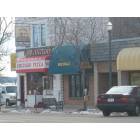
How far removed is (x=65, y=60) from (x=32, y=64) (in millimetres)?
3917

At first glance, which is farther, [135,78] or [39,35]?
[39,35]

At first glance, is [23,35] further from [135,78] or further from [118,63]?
[118,63]

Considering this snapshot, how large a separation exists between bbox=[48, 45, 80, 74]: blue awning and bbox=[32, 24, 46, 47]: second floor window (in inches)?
231

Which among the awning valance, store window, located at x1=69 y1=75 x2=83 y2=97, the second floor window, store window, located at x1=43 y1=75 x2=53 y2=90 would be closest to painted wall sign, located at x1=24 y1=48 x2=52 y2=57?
the second floor window

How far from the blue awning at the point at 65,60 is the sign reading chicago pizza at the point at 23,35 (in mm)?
8142

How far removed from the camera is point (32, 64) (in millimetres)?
43531

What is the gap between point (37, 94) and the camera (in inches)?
1731

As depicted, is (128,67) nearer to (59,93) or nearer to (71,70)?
(71,70)

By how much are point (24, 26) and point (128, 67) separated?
15.5 meters

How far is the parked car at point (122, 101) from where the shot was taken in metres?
27.7

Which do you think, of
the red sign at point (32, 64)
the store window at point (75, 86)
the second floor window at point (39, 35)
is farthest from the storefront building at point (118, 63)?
the second floor window at point (39, 35)

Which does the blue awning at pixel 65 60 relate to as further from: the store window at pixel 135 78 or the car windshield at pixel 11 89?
the car windshield at pixel 11 89

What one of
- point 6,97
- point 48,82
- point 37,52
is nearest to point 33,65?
point 37,52

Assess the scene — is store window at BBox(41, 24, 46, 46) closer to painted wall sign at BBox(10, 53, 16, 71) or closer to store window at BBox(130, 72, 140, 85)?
painted wall sign at BBox(10, 53, 16, 71)
